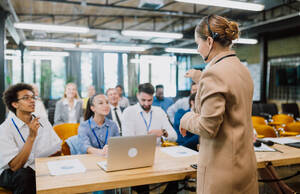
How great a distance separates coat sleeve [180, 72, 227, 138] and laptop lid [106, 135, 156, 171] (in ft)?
1.97

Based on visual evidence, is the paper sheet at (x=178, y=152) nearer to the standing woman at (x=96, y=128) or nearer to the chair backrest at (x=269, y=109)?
the standing woman at (x=96, y=128)

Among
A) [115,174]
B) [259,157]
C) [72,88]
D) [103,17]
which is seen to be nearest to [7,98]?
[115,174]

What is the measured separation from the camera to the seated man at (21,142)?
2342 mm

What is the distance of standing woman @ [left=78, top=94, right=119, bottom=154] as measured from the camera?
2771mm

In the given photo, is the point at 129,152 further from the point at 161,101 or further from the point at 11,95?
the point at 161,101

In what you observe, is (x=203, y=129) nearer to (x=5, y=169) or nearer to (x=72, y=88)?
(x=5, y=169)

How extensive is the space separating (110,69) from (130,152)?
1332cm

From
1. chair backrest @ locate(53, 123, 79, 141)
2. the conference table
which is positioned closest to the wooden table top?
the conference table

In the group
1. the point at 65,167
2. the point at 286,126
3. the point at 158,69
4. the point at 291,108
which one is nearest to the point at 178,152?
the point at 65,167

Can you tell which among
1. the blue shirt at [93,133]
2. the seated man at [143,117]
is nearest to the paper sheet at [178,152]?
the blue shirt at [93,133]

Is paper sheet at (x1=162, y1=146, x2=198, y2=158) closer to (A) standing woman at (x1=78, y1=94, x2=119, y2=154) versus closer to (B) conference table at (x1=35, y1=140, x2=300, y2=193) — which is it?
(B) conference table at (x1=35, y1=140, x2=300, y2=193)

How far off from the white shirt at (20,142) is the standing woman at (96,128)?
0.91 ft

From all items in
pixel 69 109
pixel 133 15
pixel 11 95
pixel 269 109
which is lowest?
pixel 269 109

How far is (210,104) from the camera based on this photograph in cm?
142
